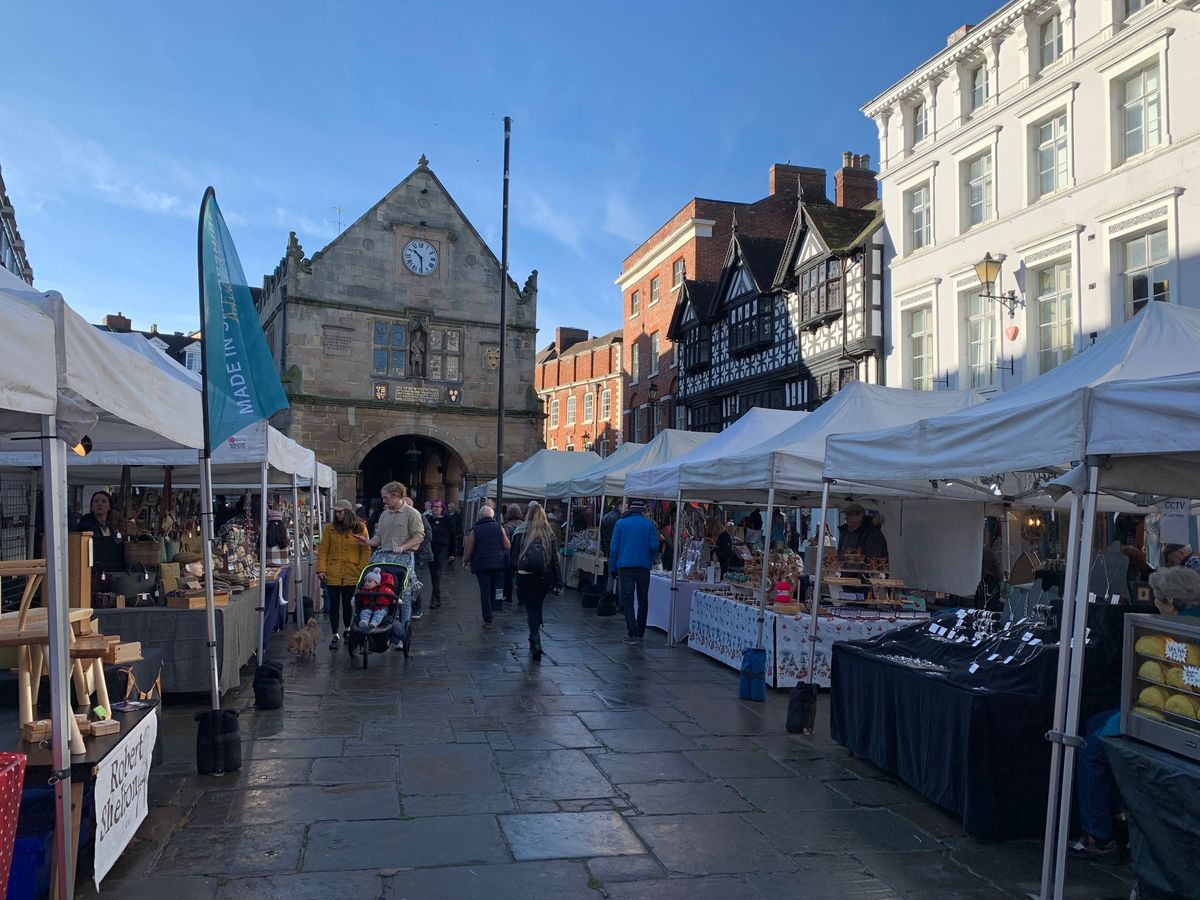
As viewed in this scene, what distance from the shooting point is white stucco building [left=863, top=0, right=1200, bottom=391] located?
14672 millimetres

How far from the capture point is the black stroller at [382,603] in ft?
30.0

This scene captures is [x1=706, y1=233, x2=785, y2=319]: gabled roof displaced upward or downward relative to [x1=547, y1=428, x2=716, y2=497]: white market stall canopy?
upward

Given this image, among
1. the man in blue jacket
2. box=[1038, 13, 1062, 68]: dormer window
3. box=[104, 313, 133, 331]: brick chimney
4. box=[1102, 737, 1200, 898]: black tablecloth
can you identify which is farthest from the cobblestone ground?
box=[104, 313, 133, 331]: brick chimney

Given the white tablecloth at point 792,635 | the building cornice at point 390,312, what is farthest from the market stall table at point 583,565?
the building cornice at point 390,312

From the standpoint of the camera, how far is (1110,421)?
13.1ft

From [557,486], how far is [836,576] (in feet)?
39.4

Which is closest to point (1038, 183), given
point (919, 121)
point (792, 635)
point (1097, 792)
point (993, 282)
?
point (993, 282)

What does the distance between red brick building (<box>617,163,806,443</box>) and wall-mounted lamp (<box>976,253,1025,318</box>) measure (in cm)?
1610

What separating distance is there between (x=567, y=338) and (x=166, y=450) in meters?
49.9

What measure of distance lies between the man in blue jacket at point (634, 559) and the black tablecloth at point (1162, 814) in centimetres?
715

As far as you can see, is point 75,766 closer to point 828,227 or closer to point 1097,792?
point 1097,792

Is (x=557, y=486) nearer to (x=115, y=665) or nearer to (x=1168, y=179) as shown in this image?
(x=1168, y=179)

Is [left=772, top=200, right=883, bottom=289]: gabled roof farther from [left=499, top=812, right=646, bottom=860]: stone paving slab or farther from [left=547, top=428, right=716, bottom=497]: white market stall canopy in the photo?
[left=499, top=812, right=646, bottom=860]: stone paving slab

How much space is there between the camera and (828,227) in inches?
964
